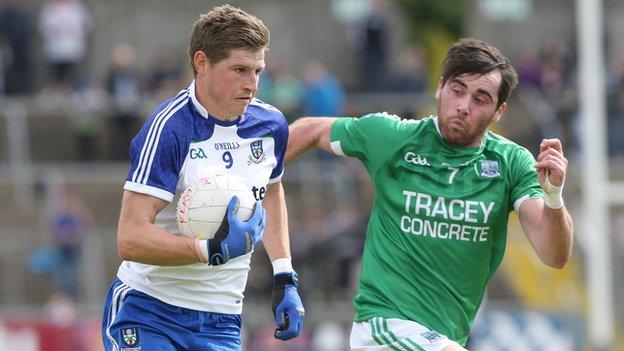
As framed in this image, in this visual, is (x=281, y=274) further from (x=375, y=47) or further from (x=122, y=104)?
(x=375, y=47)

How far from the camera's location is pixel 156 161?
6.73 meters

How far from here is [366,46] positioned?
23375mm

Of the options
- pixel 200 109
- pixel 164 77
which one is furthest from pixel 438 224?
pixel 164 77

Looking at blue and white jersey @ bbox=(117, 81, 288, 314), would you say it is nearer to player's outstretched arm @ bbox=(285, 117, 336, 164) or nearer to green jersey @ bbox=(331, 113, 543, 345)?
player's outstretched arm @ bbox=(285, 117, 336, 164)

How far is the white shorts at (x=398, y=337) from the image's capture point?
7.12 metres

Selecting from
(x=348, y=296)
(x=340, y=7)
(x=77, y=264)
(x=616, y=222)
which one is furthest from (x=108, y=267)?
(x=340, y=7)

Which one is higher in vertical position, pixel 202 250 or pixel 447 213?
pixel 447 213

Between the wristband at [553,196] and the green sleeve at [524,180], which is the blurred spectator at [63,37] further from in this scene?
the wristband at [553,196]

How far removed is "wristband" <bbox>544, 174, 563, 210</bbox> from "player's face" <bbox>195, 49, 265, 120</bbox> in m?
1.39

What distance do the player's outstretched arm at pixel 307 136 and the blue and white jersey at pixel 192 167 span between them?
1.16 feet

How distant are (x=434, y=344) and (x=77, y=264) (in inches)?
428

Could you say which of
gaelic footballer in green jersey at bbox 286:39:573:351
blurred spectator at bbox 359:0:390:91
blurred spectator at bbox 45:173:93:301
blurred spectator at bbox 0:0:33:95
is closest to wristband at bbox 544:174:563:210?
gaelic footballer in green jersey at bbox 286:39:573:351

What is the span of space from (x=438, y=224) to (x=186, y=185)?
124cm

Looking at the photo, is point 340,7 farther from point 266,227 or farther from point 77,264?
point 266,227
